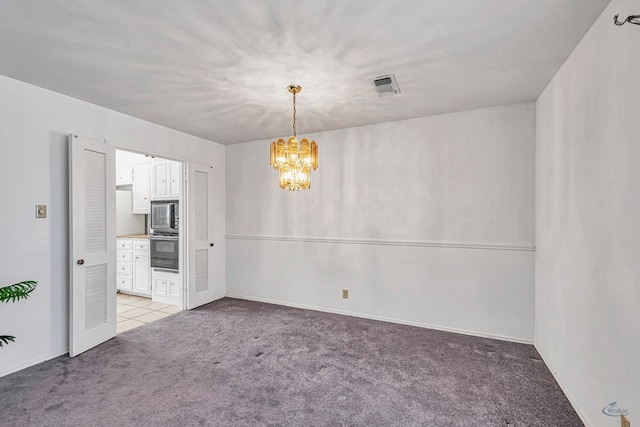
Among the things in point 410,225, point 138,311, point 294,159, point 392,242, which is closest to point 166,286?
point 138,311

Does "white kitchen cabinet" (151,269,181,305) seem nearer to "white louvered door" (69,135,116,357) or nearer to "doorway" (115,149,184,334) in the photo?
"doorway" (115,149,184,334)

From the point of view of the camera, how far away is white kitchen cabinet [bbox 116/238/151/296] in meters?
5.11

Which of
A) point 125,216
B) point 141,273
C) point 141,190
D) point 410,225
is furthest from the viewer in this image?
point 125,216

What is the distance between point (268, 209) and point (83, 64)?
2.82 metres

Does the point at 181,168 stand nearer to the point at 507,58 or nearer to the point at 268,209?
the point at 268,209

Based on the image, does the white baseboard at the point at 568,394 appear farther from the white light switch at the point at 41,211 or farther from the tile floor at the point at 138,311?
the white light switch at the point at 41,211

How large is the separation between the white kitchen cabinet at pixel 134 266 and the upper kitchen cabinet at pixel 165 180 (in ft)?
2.68

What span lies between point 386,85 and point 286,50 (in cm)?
102

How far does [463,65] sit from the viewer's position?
2.48m

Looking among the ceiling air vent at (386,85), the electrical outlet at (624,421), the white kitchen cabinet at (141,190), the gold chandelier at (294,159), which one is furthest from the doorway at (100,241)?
the electrical outlet at (624,421)

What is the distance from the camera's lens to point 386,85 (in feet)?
9.23

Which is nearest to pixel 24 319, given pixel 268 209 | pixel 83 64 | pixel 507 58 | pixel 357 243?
pixel 83 64

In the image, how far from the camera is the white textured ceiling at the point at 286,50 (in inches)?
70.8

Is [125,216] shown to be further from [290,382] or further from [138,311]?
[290,382]
